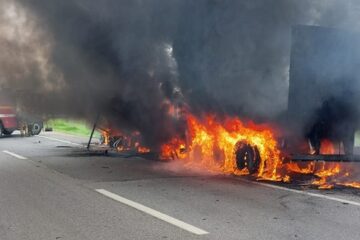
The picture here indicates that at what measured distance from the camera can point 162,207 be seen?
5812 millimetres

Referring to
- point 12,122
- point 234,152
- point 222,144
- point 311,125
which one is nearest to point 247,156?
point 234,152

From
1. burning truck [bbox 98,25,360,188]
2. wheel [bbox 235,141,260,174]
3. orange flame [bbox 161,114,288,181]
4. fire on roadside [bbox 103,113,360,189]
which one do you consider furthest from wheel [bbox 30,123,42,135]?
wheel [bbox 235,141,260,174]

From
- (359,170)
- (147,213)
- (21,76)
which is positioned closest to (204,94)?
(359,170)

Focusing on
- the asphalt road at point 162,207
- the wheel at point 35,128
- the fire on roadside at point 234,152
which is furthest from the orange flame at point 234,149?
the wheel at point 35,128

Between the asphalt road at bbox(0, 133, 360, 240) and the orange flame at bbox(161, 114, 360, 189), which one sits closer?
the asphalt road at bbox(0, 133, 360, 240)

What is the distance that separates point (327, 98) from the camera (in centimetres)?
819

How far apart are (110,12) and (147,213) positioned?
7267 mm

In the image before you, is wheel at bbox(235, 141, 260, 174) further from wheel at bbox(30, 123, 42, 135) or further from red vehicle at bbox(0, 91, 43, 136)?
wheel at bbox(30, 123, 42, 135)

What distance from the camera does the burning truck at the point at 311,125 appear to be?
796 cm

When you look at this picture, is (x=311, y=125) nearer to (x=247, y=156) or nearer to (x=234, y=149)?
(x=247, y=156)

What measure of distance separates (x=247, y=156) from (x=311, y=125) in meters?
1.29

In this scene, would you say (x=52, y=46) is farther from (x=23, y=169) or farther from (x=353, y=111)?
(x=353, y=111)

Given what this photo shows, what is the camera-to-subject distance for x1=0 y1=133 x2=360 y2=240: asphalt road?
4715 mm

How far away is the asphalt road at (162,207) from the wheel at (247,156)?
1.70 feet
